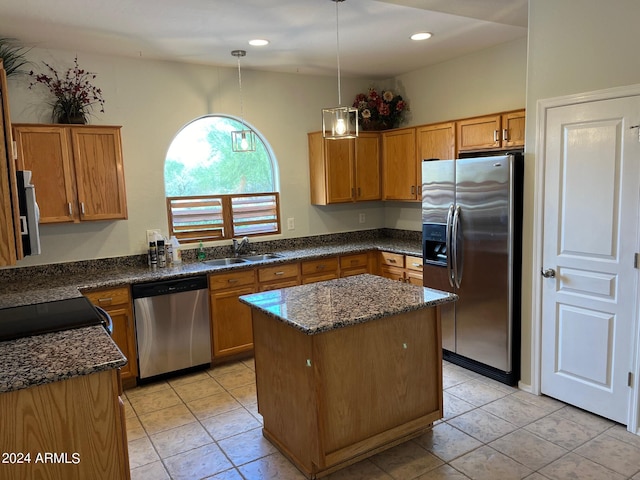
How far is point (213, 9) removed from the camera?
2.94m

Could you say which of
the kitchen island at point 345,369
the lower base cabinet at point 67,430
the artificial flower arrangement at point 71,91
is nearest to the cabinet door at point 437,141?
the kitchen island at point 345,369

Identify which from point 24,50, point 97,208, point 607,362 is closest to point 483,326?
point 607,362

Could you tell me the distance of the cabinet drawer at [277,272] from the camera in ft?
14.0

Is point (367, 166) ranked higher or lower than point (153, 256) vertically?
higher

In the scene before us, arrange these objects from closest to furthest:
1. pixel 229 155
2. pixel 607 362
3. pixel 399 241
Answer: pixel 607 362 < pixel 229 155 < pixel 399 241

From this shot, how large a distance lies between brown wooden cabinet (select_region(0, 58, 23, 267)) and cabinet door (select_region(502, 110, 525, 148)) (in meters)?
3.43

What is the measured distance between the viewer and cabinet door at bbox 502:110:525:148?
12.3ft

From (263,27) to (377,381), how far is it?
99.0 inches

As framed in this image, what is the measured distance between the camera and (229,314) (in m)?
4.11

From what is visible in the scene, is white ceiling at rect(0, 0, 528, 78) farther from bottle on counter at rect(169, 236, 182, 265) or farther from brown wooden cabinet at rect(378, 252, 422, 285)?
brown wooden cabinet at rect(378, 252, 422, 285)

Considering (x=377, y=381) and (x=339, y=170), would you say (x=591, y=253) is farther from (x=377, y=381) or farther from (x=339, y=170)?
(x=339, y=170)

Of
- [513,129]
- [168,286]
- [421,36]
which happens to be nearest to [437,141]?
[513,129]

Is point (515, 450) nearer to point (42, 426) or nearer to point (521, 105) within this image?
point (42, 426)

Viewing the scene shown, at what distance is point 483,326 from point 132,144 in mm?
3310
